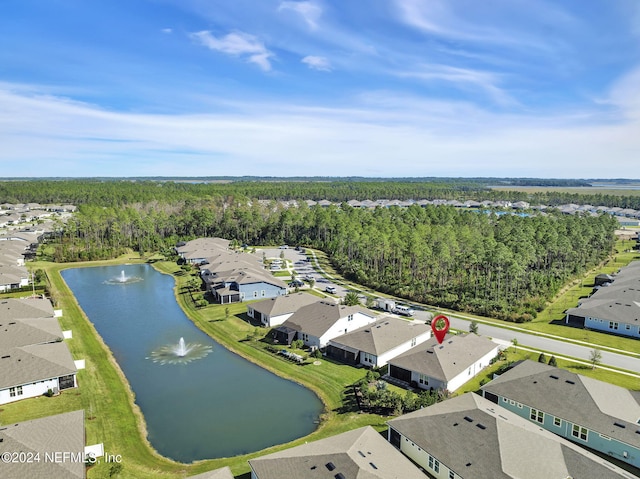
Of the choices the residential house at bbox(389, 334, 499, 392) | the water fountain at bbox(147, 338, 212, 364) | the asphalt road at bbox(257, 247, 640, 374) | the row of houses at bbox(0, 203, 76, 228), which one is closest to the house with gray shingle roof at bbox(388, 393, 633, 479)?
the residential house at bbox(389, 334, 499, 392)

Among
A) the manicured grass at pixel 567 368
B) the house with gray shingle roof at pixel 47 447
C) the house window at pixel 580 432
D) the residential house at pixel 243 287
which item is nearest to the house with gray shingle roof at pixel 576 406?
the house window at pixel 580 432

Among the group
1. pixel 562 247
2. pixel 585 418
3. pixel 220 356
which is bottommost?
pixel 220 356

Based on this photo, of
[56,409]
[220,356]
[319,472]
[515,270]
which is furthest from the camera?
[515,270]

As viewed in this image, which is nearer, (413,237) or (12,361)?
(12,361)

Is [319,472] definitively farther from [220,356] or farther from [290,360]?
[220,356]

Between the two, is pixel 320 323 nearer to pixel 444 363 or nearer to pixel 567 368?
pixel 444 363

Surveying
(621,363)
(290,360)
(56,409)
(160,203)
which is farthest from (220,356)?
(160,203)

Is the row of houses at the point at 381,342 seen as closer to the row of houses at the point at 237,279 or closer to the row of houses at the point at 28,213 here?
the row of houses at the point at 237,279
